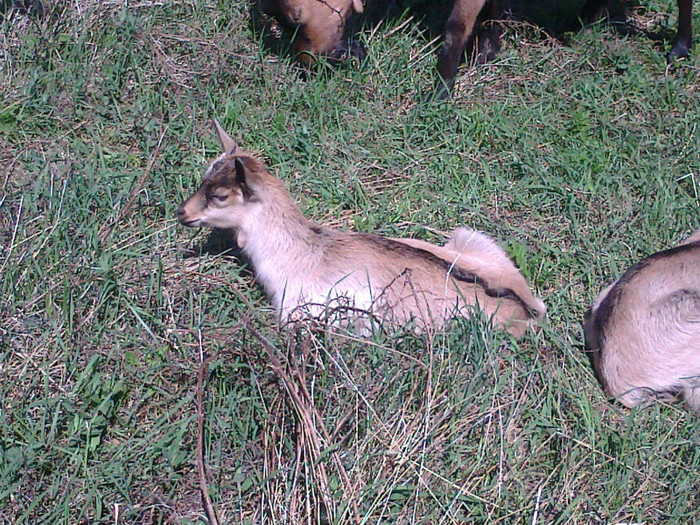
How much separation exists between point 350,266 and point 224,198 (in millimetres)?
726

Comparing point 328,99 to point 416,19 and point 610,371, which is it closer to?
point 416,19

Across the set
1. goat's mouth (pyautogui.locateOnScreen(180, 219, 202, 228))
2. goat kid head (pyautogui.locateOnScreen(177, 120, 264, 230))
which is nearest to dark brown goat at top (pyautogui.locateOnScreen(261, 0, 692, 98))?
goat kid head (pyautogui.locateOnScreen(177, 120, 264, 230))

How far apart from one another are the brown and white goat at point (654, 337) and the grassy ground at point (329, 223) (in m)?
0.11

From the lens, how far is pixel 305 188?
202 inches

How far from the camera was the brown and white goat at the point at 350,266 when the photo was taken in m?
3.98

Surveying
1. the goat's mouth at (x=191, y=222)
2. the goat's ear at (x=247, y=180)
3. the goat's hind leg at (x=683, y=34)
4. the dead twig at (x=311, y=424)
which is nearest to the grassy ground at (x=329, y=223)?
the dead twig at (x=311, y=424)

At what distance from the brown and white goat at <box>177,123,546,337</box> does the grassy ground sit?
0.16m

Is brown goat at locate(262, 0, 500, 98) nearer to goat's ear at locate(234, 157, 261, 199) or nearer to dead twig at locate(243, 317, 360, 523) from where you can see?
goat's ear at locate(234, 157, 261, 199)

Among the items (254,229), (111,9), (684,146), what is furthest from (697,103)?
(111,9)

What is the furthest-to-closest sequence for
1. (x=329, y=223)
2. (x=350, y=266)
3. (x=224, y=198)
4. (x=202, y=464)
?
(x=329, y=223), (x=224, y=198), (x=350, y=266), (x=202, y=464)

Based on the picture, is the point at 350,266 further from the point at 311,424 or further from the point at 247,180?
the point at 311,424

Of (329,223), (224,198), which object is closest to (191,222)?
(224,198)

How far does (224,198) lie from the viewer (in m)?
4.25

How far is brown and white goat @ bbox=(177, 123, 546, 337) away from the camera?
3.98 meters
